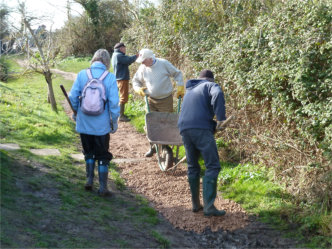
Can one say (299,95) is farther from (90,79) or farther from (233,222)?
(90,79)

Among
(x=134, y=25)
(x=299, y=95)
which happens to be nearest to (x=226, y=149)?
(x=299, y=95)

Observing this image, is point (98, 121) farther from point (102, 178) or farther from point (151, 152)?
point (151, 152)

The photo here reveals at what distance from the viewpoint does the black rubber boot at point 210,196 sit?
533 centimetres

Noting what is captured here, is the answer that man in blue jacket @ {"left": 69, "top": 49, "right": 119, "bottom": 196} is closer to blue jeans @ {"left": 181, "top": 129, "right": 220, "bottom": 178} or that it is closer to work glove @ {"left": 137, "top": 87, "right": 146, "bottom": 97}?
blue jeans @ {"left": 181, "top": 129, "right": 220, "bottom": 178}

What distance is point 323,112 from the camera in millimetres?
5324

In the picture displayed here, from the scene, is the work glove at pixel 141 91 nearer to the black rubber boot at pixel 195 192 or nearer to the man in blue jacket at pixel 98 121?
the man in blue jacket at pixel 98 121

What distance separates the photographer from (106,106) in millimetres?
5754

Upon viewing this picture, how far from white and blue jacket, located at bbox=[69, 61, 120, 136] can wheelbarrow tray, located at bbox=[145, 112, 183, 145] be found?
5.46 ft

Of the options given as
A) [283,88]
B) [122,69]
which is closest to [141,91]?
[283,88]

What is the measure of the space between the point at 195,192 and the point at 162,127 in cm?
213

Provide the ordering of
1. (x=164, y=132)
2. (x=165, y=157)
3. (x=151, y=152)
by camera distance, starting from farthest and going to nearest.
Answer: (x=151, y=152) → (x=165, y=157) → (x=164, y=132)

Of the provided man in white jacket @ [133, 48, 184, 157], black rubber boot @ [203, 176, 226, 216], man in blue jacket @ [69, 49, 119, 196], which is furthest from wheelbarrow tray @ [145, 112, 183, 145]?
black rubber boot @ [203, 176, 226, 216]

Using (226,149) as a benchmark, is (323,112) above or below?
above

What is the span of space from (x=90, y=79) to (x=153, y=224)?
2.13 meters
